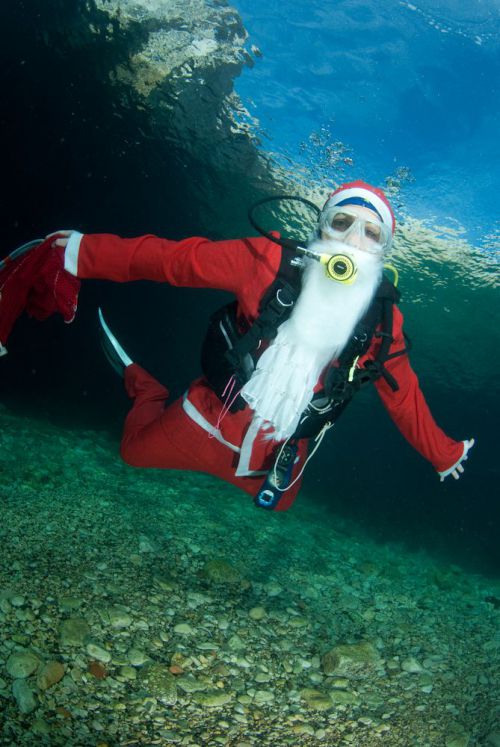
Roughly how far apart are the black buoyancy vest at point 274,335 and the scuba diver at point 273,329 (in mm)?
10

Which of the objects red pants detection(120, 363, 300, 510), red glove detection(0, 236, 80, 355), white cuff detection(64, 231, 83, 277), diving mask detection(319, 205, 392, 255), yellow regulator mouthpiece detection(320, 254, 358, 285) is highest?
diving mask detection(319, 205, 392, 255)

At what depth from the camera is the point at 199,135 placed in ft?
40.4

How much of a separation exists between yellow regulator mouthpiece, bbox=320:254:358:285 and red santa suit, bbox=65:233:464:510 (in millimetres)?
616

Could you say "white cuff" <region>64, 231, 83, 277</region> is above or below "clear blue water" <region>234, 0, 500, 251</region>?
below

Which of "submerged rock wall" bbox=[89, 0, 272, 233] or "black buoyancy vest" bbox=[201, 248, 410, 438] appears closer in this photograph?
"black buoyancy vest" bbox=[201, 248, 410, 438]

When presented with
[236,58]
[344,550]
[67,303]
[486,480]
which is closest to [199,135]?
[236,58]

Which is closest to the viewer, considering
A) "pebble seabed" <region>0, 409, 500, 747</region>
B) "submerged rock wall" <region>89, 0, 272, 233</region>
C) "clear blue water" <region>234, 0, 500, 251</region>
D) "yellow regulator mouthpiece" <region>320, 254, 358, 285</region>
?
"pebble seabed" <region>0, 409, 500, 747</region>

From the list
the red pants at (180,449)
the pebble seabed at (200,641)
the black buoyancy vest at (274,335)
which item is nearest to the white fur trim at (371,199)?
the black buoyancy vest at (274,335)

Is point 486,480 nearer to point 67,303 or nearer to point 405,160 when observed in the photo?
point 405,160

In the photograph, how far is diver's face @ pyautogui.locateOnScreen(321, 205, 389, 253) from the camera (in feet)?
12.0

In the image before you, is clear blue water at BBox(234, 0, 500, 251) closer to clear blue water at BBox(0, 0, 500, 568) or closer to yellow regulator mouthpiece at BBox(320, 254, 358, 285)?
clear blue water at BBox(0, 0, 500, 568)

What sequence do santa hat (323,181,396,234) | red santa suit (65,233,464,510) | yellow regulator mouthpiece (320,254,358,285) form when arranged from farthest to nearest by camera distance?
santa hat (323,181,396,234) < red santa suit (65,233,464,510) < yellow regulator mouthpiece (320,254,358,285)

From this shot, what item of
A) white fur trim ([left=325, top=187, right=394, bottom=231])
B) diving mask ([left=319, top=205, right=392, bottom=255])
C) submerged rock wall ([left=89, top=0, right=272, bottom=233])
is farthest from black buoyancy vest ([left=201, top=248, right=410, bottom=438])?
submerged rock wall ([left=89, top=0, right=272, bottom=233])

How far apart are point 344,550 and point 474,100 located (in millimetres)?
8957
